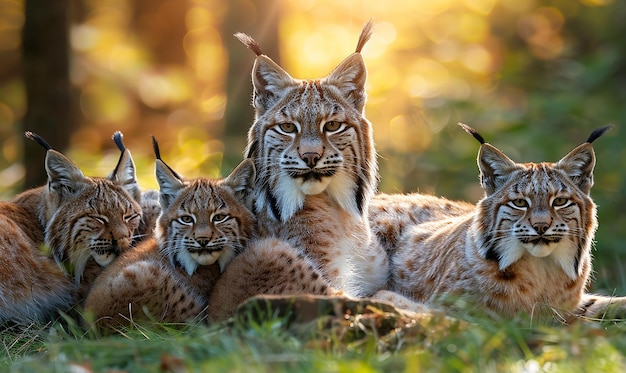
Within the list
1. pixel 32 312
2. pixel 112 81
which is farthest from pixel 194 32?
pixel 32 312

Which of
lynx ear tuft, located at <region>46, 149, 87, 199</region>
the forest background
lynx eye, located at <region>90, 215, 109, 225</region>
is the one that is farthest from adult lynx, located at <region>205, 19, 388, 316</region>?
the forest background

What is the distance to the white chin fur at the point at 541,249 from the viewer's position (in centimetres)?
564

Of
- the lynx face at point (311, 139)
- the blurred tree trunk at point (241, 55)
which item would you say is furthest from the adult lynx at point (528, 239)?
the blurred tree trunk at point (241, 55)

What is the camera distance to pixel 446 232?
717 centimetres

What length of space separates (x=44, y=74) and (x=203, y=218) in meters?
4.95

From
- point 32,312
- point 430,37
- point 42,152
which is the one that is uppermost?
point 430,37

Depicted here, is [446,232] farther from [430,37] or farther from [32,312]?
[430,37]

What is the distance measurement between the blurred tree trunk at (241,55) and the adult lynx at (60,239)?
426 centimetres

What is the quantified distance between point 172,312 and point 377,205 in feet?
9.29

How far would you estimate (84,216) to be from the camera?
6.62m

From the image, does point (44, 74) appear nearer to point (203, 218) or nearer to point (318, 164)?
point (203, 218)

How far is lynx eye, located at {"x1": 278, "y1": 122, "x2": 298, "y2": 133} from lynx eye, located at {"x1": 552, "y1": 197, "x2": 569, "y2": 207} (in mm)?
1967

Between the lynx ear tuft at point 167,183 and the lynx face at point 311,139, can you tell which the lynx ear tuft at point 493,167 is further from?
the lynx ear tuft at point 167,183

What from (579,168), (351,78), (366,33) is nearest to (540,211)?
(579,168)
